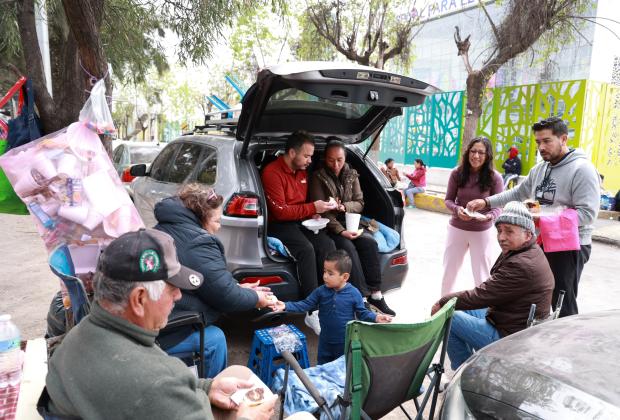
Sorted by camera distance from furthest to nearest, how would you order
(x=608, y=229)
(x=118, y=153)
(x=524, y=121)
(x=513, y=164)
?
(x=524, y=121) → (x=513, y=164) → (x=118, y=153) → (x=608, y=229)

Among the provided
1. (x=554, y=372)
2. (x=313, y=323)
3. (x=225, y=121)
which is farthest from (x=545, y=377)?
(x=225, y=121)

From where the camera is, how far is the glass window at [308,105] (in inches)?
151

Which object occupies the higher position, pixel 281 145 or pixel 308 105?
pixel 308 105

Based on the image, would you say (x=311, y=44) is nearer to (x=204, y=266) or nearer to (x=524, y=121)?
(x=524, y=121)

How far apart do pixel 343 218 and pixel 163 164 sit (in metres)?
2.38

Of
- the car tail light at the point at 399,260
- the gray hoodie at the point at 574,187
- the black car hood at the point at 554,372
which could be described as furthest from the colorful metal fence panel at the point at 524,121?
the black car hood at the point at 554,372

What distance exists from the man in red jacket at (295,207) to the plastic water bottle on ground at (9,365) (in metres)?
2.06

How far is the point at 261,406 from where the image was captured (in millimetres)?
1660

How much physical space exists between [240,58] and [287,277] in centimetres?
1697

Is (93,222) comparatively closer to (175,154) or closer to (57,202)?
(57,202)

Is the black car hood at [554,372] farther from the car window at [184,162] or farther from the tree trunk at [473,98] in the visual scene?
the tree trunk at [473,98]

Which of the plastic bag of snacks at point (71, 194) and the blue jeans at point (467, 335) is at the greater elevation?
the plastic bag of snacks at point (71, 194)

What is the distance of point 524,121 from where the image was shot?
48.3 feet

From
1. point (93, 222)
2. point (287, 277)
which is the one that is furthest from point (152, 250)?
point (287, 277)
